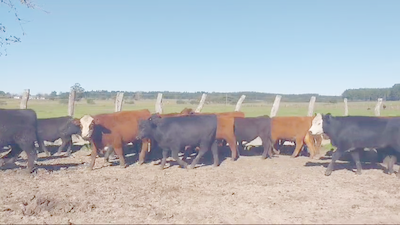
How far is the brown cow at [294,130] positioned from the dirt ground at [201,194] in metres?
1.40

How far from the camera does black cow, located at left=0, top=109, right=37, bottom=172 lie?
8.69 metres

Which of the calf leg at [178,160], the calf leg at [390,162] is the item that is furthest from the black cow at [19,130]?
the calf leg at [390,162]

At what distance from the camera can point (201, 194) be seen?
7.05 meters

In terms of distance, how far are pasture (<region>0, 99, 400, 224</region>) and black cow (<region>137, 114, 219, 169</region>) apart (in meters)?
0.60

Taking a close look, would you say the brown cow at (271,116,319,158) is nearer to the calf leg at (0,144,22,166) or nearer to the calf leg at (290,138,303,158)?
the calf leg at (290,138,303,158)

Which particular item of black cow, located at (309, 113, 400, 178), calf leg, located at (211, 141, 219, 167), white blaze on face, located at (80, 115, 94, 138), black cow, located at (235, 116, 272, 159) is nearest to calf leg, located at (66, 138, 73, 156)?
white blaze on face, located at (80, 115, 94, 138)

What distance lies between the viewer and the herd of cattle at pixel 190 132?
8922 millimetres

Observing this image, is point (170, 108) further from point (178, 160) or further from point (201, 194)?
point (201, 194)

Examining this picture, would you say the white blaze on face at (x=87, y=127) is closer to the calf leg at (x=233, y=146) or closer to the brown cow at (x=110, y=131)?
the brown cow at (x=110, y=131)

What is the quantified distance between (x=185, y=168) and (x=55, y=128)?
505 cm

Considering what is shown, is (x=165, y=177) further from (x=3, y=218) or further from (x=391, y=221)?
(x=391, y=221)

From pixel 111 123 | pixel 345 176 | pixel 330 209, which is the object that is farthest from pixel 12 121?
pixel 345 176

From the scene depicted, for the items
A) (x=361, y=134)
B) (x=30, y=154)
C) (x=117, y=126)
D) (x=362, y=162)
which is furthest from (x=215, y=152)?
(x=30, y=154)

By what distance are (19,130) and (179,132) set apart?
368 cm
